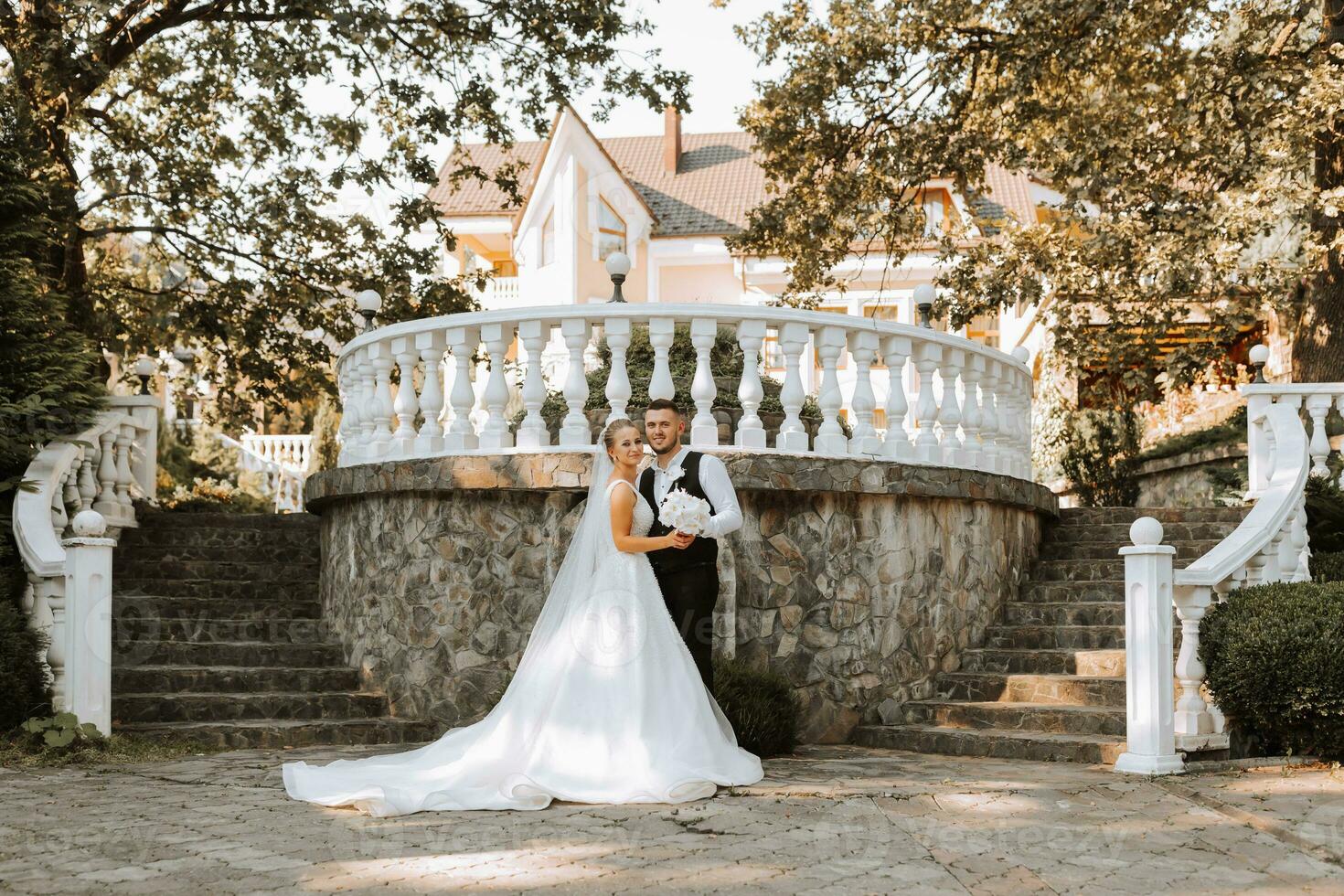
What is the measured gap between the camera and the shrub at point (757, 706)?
700 centimetres

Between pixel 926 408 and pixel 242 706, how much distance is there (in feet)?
15.1

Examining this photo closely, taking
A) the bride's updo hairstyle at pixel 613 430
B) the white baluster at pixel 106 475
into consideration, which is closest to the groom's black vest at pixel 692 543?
the bride's updo hairstyle at pixel 613 430

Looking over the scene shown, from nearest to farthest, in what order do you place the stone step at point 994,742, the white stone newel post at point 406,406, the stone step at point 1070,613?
the stone step at point 994,742 → the white stone newel post at point 406,406 → the stone step at point 1070,613

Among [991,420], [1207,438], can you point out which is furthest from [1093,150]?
[991,420]

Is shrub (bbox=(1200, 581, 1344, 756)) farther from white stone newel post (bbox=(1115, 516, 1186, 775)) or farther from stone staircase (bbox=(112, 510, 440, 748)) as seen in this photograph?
stone staircase (bbox=(112, 510, 440, 748))

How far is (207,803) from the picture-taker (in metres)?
5.72

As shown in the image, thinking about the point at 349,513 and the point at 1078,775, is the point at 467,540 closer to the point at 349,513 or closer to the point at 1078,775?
→ the point at 349,513

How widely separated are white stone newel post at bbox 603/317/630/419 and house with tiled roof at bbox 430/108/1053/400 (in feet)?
48.5

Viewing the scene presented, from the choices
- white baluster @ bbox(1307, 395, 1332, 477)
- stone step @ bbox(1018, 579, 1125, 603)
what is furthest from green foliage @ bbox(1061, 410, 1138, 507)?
stone step @ bbox(1018, 579, 1125, 603)

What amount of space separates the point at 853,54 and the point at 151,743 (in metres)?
10.00

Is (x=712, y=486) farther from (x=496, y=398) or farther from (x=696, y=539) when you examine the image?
(x=496, y=398)

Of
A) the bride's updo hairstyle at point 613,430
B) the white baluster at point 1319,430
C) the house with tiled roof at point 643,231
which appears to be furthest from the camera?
the house with tiled roof at point 643,231

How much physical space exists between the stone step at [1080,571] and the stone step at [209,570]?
5.40 meters

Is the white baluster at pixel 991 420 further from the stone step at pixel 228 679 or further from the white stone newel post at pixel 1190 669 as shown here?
the stone step at pixel 228 679
